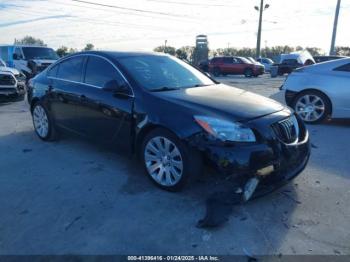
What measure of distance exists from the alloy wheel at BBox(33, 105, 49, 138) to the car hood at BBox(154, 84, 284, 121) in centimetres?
275

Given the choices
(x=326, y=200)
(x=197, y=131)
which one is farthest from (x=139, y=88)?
(x=326, y=200)

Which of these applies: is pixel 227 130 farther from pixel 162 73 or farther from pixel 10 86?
pixel 10 86

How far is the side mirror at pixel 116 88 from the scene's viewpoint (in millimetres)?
4340

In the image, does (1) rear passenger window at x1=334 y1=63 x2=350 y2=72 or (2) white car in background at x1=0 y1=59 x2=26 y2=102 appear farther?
(2) white car in background at x1=0 y1=59 x2=26 y2=102

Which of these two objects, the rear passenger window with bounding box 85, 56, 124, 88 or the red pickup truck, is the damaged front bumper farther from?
the red pickup truck

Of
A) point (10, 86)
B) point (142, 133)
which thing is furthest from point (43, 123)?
point (10, 86)

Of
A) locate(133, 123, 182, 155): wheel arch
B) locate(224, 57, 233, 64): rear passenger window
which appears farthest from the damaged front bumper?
locate(224, 57, 233, 64): rear passenger window

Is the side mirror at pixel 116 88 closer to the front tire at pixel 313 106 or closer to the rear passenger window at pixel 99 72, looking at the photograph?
the rear passenger window at pixel 99 72

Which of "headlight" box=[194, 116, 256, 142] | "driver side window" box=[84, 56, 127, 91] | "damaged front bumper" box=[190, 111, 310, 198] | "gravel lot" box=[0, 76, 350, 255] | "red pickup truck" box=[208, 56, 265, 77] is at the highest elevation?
"driver side window" box=[84, 56, 127, 91]

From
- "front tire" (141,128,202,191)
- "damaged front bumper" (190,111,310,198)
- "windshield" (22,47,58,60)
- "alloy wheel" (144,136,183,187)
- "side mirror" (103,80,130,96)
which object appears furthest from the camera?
"windshield" (22,47,58,60)

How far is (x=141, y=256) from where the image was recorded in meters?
2.90

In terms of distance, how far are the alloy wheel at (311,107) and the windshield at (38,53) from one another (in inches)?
483

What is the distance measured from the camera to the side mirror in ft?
14.2

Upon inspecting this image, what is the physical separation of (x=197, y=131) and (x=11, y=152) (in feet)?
11.4
